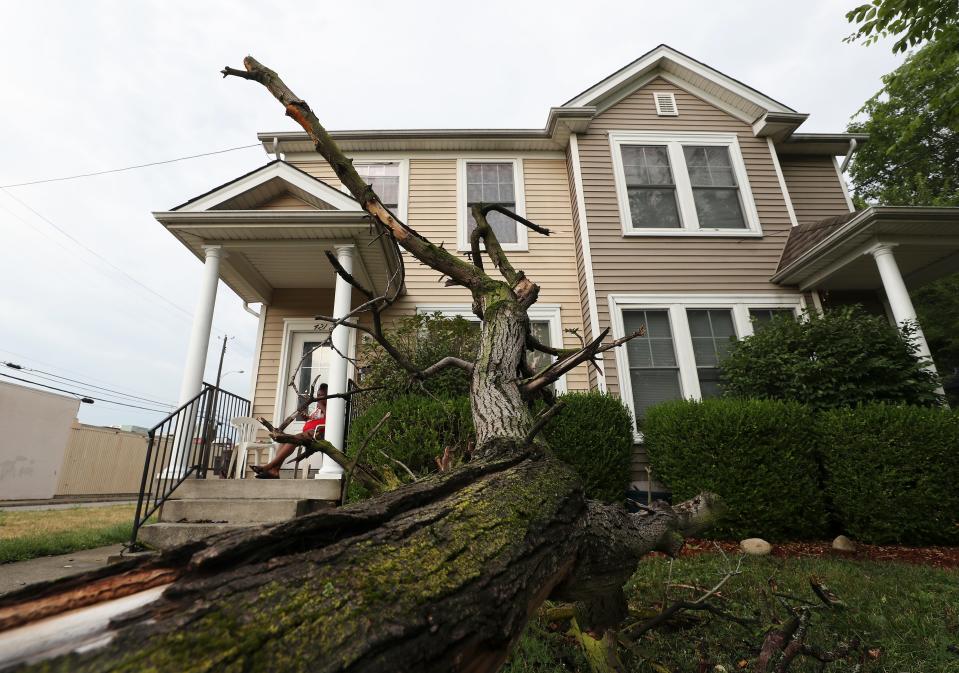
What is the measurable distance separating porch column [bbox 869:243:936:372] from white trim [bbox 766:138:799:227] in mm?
1798

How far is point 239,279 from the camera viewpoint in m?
7.27

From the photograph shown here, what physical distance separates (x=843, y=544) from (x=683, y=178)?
20.6ft

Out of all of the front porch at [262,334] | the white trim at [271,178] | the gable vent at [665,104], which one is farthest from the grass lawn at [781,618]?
the gable vent at [665,104]

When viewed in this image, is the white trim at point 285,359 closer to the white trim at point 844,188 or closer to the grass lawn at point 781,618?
the grass lawn at point 781,618

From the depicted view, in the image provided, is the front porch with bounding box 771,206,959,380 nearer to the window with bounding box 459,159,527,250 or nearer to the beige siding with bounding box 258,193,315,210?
the window with bounding box 459,159,527,250

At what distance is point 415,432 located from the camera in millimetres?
4863

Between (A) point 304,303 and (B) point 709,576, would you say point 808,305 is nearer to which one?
(B) point 709,576

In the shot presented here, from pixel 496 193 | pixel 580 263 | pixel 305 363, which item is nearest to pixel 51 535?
pixel 305 363

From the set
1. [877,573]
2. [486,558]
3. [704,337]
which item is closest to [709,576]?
[877,573]

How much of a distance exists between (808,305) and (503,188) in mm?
5906

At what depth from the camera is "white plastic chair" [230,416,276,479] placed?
6.10m

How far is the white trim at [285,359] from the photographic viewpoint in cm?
737

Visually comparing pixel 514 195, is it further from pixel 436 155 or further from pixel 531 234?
pixel 436 155

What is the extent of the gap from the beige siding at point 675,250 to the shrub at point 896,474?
296 centimetres
